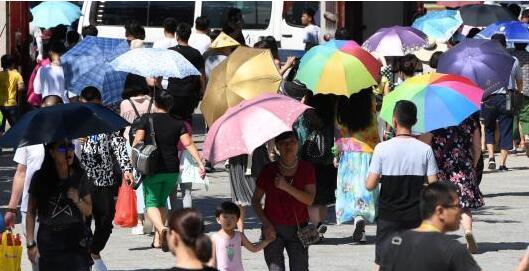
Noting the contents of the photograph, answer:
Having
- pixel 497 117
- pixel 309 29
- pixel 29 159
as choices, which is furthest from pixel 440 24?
pixel 29 159

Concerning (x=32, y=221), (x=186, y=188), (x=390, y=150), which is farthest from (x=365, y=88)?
(x=32, y=221)

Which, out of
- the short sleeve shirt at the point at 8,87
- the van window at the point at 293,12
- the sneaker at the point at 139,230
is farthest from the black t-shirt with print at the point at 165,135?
the van window at the point at 293,12

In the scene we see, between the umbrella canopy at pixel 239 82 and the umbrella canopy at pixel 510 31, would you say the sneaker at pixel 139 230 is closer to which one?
the umbrella canopy at pixel 239 82

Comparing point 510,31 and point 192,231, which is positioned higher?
point 192,231

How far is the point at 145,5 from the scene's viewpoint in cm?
2708

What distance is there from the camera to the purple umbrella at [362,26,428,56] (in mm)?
19469

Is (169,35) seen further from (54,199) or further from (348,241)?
(54,199)

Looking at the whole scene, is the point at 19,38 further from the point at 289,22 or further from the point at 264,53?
the point at 264,53

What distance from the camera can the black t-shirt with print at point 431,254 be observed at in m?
7.32

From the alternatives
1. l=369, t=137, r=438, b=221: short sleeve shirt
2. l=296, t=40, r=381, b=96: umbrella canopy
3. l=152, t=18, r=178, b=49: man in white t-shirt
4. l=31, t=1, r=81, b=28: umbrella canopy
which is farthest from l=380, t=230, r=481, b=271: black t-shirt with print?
l=31, t=1, r=81, b=28: umbrella canopy

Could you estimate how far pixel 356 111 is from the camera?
1408cm

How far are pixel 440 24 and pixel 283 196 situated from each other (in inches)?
560

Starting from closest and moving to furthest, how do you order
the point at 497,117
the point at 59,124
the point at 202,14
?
the point at 59,124 → the point at 497,117 → the point at 202,14

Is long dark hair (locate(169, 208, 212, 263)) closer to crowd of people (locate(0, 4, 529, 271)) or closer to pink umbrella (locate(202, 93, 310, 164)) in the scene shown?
crowd of people (locate(0, 4, 529, 271))
